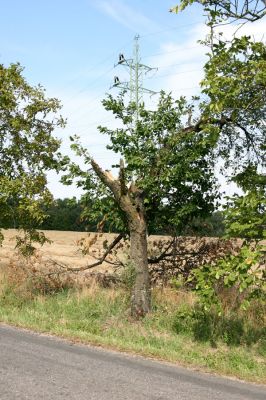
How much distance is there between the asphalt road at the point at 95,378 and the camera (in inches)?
225

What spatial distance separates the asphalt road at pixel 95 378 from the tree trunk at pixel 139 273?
260 centimetres

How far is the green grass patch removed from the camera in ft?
27.7

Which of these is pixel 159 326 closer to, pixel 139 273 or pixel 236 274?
pixel 139 273

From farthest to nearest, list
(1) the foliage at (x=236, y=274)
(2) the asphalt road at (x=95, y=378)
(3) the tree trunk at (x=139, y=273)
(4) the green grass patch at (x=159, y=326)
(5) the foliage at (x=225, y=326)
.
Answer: (3) the tree trunk at (x=139, y=273) < (5) the foliage at (x=225, y=326) < (4) the green grass patch at (x=159, y=326) < (1) the foliage at (x=236, y=274) < (2) the asphalt road at (x=95, y=378)

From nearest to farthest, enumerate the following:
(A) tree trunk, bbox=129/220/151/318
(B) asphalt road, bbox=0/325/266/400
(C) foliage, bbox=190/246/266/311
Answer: (B) asphalt road, bbox=0/325/266/400
(C) foliage, bbox=190/246/266/311
(A) tree trunk, bbox=129/220/151/318

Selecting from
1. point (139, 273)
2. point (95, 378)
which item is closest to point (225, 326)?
point (139, 273)

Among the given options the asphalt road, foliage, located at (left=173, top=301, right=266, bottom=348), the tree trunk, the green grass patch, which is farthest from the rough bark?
the asphalt road

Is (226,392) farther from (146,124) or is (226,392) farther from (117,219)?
(146,124)

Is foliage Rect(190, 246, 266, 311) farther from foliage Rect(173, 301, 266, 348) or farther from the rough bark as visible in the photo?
the rough bark

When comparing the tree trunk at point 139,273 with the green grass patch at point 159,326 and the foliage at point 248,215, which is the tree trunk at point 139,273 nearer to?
the green grass patch at point 159,326

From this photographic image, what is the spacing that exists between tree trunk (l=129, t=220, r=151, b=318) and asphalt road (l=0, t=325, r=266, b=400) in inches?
102

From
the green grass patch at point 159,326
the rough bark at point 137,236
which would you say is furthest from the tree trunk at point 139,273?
the green grass patch at point 159,326

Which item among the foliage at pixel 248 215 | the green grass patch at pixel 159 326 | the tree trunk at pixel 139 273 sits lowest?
the green grass patch at pixel 159 326

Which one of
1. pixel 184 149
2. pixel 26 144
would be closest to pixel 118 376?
pixel 184 149
